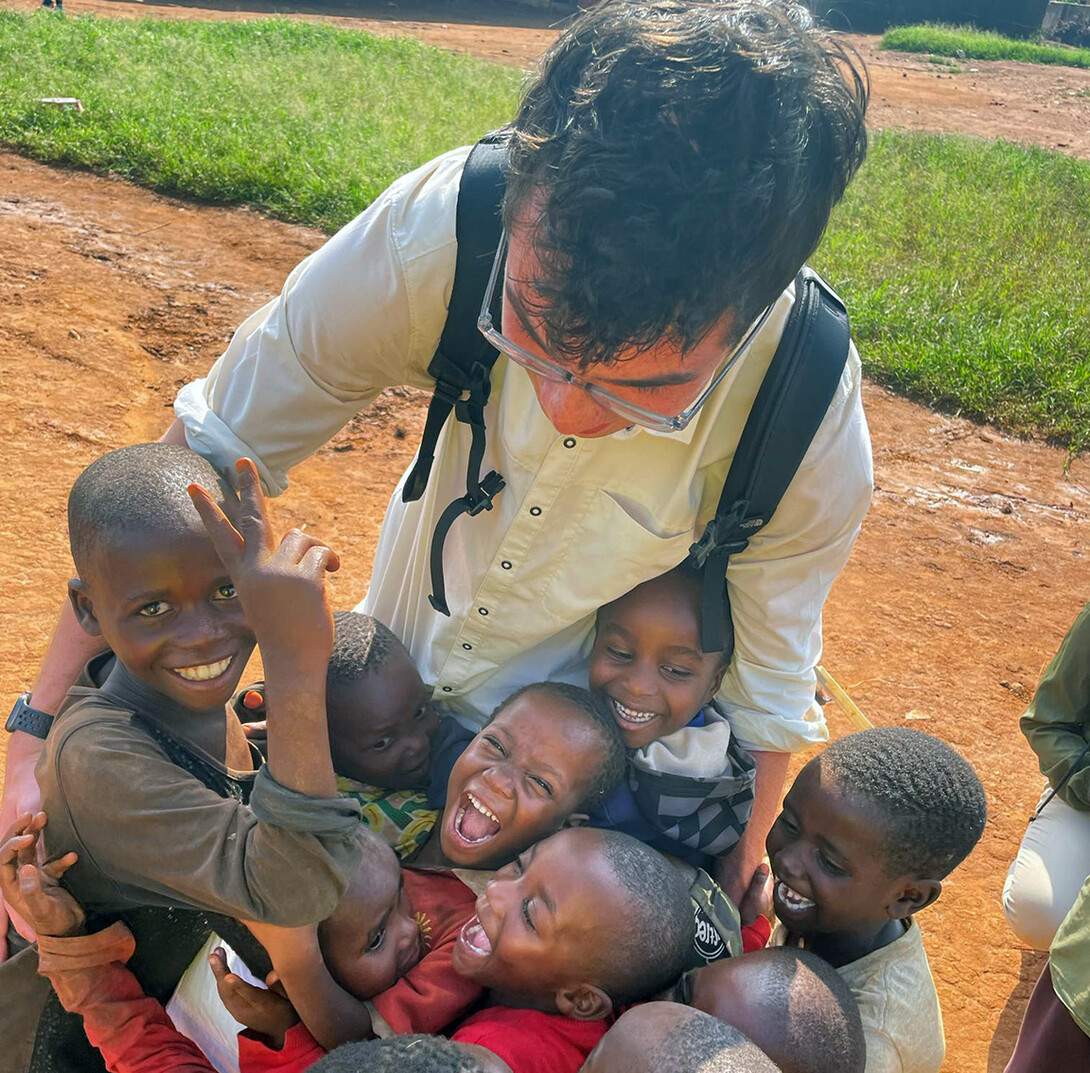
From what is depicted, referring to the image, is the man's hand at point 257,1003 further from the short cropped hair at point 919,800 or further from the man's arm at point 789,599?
the short cropped hair at point 919,800

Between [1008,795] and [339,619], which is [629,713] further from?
[1008,795]

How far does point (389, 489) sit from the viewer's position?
15.8ft

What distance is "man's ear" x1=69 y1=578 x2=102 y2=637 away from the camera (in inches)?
71.2

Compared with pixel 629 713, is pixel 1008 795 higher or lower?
lower

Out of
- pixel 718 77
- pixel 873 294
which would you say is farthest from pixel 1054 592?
pixel 718 77

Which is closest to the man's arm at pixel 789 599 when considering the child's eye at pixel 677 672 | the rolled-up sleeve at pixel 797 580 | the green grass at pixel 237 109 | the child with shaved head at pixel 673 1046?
the rolled-up sleeve at pixel 797 580

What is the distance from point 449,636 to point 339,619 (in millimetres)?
282

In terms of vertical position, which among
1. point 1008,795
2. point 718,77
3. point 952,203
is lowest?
point 1008,795

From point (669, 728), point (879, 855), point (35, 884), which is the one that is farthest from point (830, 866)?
point (35, 884)

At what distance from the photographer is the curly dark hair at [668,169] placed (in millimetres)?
1438

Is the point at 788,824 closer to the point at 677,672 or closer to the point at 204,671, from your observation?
the point at 677,672

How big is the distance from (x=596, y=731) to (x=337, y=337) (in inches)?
35.3

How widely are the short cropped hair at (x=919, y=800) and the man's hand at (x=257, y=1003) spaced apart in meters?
1.13

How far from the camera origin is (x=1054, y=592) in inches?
188
